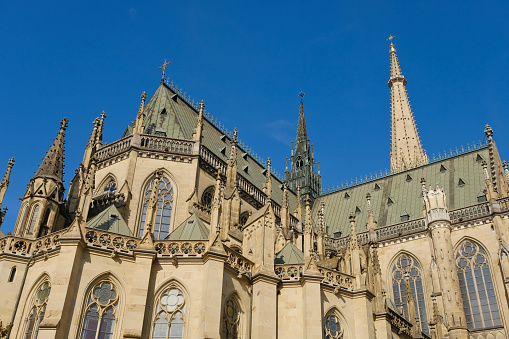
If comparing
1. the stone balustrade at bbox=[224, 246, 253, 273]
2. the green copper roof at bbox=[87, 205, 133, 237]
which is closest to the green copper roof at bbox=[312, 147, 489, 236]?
the stone balustrade at bbox=[224, 246, 253, 273]

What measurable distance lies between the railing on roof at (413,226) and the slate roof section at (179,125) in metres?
5.90

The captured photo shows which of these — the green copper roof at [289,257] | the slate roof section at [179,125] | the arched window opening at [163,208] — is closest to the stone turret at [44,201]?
the arched window opening at [163,208]

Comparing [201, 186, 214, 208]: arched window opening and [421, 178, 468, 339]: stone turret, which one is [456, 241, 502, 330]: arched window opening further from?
[201, 186, 214, 208]: arched window opening

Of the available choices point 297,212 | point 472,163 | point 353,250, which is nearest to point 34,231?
point 353,250

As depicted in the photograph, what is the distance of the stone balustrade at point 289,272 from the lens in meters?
21.0

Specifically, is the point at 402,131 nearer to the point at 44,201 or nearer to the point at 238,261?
the point at 238,261

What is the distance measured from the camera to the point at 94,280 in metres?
18.0

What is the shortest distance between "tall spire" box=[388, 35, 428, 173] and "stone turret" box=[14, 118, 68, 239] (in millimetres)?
36544

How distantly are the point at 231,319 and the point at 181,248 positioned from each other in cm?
311

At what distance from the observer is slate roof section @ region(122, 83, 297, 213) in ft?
107

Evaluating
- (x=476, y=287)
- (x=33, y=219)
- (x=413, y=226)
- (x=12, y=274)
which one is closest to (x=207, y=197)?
(x=33, y=219)

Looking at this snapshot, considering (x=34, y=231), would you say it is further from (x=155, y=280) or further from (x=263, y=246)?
(x=263, y=246)

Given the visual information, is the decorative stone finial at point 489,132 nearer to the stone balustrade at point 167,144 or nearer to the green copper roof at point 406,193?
the green copper roof at point 406,193

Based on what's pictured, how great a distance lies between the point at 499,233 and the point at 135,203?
22.7 m
